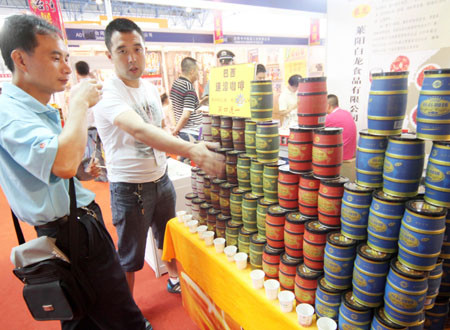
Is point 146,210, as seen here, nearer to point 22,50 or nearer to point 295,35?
point 22,50

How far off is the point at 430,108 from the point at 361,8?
2128mm

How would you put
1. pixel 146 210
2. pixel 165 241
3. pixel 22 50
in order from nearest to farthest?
pixel 22 50
pixel 146 210
pixel 165 241

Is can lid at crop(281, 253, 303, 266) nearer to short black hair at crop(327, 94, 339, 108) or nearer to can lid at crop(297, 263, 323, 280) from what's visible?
can lid at crop(297, 263, 323, 280)

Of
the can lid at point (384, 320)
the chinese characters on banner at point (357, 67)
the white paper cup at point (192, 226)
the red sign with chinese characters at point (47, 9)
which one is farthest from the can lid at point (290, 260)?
the red sign with chinese characters at point (47, 9)

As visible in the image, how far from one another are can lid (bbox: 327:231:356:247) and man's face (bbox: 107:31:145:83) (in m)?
1.38

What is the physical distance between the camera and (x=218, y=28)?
18.6 feet

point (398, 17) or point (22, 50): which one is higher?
point (398, 17)

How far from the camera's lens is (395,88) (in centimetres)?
94

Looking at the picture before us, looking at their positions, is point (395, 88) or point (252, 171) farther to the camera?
point (252, 171)

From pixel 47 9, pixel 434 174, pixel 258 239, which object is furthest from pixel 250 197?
pixel 47 9

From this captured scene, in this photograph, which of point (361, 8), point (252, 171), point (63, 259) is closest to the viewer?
point (63, 259)

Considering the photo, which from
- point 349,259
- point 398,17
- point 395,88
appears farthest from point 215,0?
point 349,259

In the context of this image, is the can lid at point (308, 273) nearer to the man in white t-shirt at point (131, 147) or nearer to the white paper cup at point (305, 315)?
the white paper cup at point (305, 315)

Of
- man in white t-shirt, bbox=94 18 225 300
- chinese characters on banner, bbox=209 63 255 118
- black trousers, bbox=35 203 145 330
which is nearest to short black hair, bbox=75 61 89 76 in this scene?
man in white t-shirt, bbox=94 18 225 300
